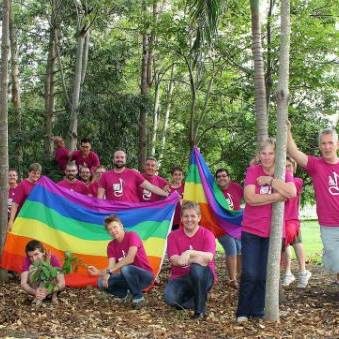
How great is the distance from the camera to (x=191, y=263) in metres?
6.80

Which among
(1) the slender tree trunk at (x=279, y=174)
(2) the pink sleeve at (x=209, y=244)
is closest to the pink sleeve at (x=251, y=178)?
(1) the slender tree trunk at (x=279, y=174)

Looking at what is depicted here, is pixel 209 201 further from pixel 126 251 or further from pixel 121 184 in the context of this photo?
pixel 126 251

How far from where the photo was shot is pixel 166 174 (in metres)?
24.0

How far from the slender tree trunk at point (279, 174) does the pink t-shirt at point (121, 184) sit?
378 centimetres

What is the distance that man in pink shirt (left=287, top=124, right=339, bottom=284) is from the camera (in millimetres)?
6641

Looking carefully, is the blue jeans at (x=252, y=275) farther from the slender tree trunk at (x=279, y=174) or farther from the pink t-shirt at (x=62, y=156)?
the pink t-shirt at (x=62, y=156)

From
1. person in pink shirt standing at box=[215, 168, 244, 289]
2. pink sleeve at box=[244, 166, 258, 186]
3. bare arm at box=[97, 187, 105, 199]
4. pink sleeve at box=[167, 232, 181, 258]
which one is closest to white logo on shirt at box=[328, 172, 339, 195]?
pink sleeve at box=[244, 166, 258, 186]

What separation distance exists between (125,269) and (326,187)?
2774 mm

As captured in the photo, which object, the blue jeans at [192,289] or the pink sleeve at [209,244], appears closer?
the blue jeans at [192,289]

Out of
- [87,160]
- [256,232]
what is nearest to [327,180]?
[256,232]

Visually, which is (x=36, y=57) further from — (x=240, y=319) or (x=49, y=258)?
(x=240, y=319)

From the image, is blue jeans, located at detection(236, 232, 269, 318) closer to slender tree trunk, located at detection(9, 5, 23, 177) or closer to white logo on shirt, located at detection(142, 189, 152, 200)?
white logo on shirt, located at detection(142, 189, 152, 200)

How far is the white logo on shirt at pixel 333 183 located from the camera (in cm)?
665

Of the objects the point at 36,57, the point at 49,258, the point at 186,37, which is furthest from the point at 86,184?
the point at 36,57
